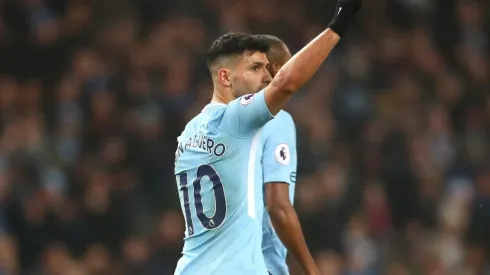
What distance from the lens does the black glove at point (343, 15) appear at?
5.02m

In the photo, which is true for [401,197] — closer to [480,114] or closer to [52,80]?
[480,114]

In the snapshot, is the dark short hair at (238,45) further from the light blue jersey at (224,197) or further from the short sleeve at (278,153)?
→ the short sleeve at (278,153)

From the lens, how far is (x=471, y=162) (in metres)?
12.2

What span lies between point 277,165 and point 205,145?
2.81 feet

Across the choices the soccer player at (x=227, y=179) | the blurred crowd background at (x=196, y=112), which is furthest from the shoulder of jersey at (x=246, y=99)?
the blurred crowd background at (x=196, y=112)

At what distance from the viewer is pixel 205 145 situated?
5301mm

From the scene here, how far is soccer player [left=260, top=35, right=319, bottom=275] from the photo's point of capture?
19.6 ft

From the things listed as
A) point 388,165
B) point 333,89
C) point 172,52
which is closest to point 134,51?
point 172,52

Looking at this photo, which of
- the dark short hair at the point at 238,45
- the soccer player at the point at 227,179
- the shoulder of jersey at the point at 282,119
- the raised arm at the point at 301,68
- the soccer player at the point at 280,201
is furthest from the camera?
the shoulder of jersey at the point at 282,119

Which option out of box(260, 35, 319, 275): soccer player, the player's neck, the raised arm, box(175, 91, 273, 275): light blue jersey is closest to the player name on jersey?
box(175, 91, 273, 275): light blue jersey

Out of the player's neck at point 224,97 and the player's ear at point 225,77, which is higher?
the player's ear at point 225,77

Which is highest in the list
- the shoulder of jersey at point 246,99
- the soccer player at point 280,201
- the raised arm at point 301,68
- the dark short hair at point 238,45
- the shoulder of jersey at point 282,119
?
the dark short hair at point 238,45

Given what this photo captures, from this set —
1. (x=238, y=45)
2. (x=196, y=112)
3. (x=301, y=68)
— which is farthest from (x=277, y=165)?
(x=196, y=112)

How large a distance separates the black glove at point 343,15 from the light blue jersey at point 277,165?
3.80 ft
